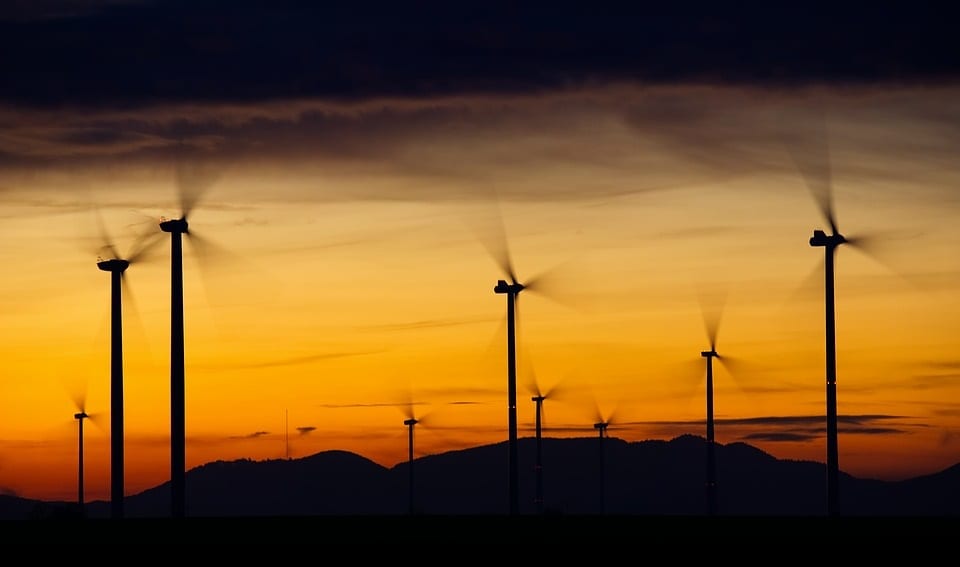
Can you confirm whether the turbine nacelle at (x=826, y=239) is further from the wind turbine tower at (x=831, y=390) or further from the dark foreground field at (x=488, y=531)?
the dark foreground field at (x=488, y=531)

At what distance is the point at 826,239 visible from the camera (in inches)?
5094

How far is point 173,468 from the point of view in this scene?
342 ft

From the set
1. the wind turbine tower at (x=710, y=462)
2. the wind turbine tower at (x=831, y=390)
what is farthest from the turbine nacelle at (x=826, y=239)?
the wind turbine tower at (x=710, y=462)

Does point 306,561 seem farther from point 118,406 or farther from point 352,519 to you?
point 118,406

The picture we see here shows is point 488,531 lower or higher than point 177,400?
lower

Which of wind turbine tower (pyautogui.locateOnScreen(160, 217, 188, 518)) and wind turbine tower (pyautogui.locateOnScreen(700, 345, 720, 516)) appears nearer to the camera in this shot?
wind turbine tower (pyautogui.locateOnScreen(160, 217, 188, 518))

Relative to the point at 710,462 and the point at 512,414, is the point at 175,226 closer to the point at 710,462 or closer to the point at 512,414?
the point at 512,414

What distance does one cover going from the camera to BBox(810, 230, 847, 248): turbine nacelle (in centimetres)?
12901

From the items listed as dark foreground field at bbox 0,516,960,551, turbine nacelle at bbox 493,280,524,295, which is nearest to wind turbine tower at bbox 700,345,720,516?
turbine nacelle at bbox 493,280,524,295

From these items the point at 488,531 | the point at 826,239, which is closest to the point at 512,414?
the point at 826,239

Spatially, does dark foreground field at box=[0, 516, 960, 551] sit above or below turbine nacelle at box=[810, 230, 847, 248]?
below

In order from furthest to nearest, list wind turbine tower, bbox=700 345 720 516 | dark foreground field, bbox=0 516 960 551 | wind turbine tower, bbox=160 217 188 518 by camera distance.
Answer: wind turbine tower, bbox=700 345 720 516 → wind turbine tower, bbox=160 217 188 518 → dark foreground field, bbox=0 516 960 551

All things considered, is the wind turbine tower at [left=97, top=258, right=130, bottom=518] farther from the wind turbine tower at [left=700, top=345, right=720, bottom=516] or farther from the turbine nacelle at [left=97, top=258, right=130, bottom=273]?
the wind turbine tower at [left=700, top=345, right=720, bottom=516]

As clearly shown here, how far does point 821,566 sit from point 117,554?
60.8 ft
